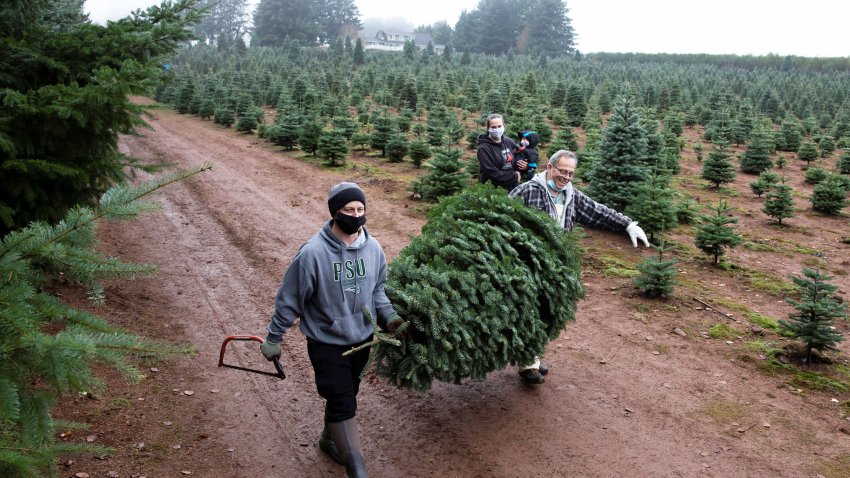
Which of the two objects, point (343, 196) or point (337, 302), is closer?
point (343, 196)

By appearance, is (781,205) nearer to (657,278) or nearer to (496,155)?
(657,278)

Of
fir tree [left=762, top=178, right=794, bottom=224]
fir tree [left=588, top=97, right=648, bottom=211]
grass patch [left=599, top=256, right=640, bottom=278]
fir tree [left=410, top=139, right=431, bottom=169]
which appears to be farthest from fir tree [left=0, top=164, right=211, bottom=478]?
fir tree [left=410, top=139, right=431, bottom=169]

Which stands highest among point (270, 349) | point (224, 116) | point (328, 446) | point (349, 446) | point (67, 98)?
point (67, 98)

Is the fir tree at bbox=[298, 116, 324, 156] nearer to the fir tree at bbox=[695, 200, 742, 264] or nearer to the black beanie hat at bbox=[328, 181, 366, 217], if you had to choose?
the fir tree at bbox=[695, 200, 742, 264]

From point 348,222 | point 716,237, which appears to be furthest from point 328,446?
point 716,237

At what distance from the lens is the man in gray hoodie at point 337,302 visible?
13.4ft

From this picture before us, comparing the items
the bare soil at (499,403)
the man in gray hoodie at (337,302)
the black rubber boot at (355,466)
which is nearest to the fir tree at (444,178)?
the bare soil at (499,403)

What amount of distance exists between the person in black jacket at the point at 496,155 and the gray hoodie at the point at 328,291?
460 cm

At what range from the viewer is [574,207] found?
20.3 ft

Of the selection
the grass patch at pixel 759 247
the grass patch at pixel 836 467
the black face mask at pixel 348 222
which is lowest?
the grass patch at pixel 836 467

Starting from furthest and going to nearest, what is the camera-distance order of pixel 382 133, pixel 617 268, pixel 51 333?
pixel 382 133, pixel 617 268, pixel 51 333

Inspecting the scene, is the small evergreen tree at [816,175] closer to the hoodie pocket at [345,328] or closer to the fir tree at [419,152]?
the fir tree at [419,152]

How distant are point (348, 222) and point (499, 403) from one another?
2526 millimetres

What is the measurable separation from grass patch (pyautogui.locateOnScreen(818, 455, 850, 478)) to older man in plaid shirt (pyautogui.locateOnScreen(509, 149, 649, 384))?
2.23 meters
